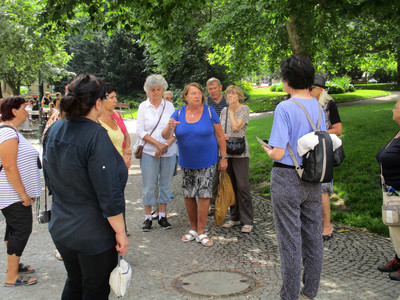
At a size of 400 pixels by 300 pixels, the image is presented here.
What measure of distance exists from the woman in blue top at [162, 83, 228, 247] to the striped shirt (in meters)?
1.92

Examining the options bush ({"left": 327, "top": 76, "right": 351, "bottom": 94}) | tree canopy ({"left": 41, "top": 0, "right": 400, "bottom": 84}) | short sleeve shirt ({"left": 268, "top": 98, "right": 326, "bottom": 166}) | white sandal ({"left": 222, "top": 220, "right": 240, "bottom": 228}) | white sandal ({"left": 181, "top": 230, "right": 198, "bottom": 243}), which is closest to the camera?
short sleeve shirt ({"left": 268, "top": 98, "right": 326, "bottom": 166})

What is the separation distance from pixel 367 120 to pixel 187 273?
11.1m

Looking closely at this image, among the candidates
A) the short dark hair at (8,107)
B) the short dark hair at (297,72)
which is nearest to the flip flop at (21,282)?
the short dark hair at (8,107)

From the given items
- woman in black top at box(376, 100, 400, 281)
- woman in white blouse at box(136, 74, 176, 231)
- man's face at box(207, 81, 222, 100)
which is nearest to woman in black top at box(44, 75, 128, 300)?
woman in black top at box(376, 100, 400, 281)

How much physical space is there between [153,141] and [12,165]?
223 cm

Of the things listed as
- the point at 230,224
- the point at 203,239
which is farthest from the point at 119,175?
the point at 230,224

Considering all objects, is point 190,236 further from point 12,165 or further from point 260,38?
point 260,38

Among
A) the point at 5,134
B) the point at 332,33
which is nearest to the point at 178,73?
the point at 332,33

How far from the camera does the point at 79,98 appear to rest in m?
2.78

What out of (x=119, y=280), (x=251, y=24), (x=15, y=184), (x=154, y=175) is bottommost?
(x=154, y=175)

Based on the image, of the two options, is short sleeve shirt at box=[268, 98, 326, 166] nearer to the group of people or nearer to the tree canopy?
the group of people

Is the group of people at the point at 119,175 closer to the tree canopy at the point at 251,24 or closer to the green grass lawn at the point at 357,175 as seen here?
the green grass lawn at the point at 357,175

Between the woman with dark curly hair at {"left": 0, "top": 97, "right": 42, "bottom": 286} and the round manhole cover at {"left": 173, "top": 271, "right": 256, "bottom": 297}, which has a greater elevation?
the woman with dark curly hair at {"left": 0, "top": 97, "right": 42, "bottom": 286}

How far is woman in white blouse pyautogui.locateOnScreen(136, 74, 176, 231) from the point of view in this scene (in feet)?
21.2
